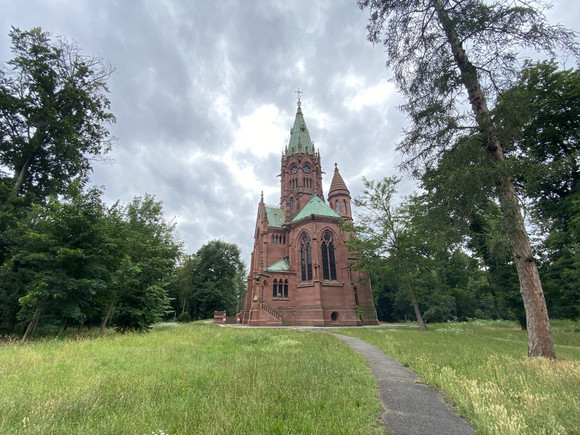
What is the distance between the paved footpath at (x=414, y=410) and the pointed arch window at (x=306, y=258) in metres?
25.5

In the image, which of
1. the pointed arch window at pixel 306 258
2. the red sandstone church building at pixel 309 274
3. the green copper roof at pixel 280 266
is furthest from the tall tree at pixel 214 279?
the pointed arch window at pixel 306 258

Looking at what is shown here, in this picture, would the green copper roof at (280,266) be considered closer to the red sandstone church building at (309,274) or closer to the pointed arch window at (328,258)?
the red sandstone church building at (309,274)

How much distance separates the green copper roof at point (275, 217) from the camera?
38.2 meters

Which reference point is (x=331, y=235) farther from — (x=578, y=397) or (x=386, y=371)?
(x=578, y=397)

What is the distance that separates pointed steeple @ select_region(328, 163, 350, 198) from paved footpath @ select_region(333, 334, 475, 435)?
1306 inches

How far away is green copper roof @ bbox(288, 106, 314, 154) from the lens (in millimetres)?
45969

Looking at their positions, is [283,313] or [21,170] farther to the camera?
[283,313]

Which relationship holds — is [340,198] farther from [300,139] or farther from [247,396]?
[247,396]

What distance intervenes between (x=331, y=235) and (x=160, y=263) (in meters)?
20.1

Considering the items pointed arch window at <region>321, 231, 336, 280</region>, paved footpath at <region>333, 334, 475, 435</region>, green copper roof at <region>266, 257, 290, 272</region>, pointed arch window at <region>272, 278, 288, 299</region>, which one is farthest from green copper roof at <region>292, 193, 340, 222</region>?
paved footpath at <region>333, 334, 475, 435</region>

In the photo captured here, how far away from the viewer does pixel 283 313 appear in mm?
30000

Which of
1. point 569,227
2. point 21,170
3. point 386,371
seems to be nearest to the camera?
point 386,371

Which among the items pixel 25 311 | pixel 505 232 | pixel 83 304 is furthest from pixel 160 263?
pixel 505 232

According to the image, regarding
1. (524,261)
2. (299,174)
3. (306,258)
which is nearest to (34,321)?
(524,261)
